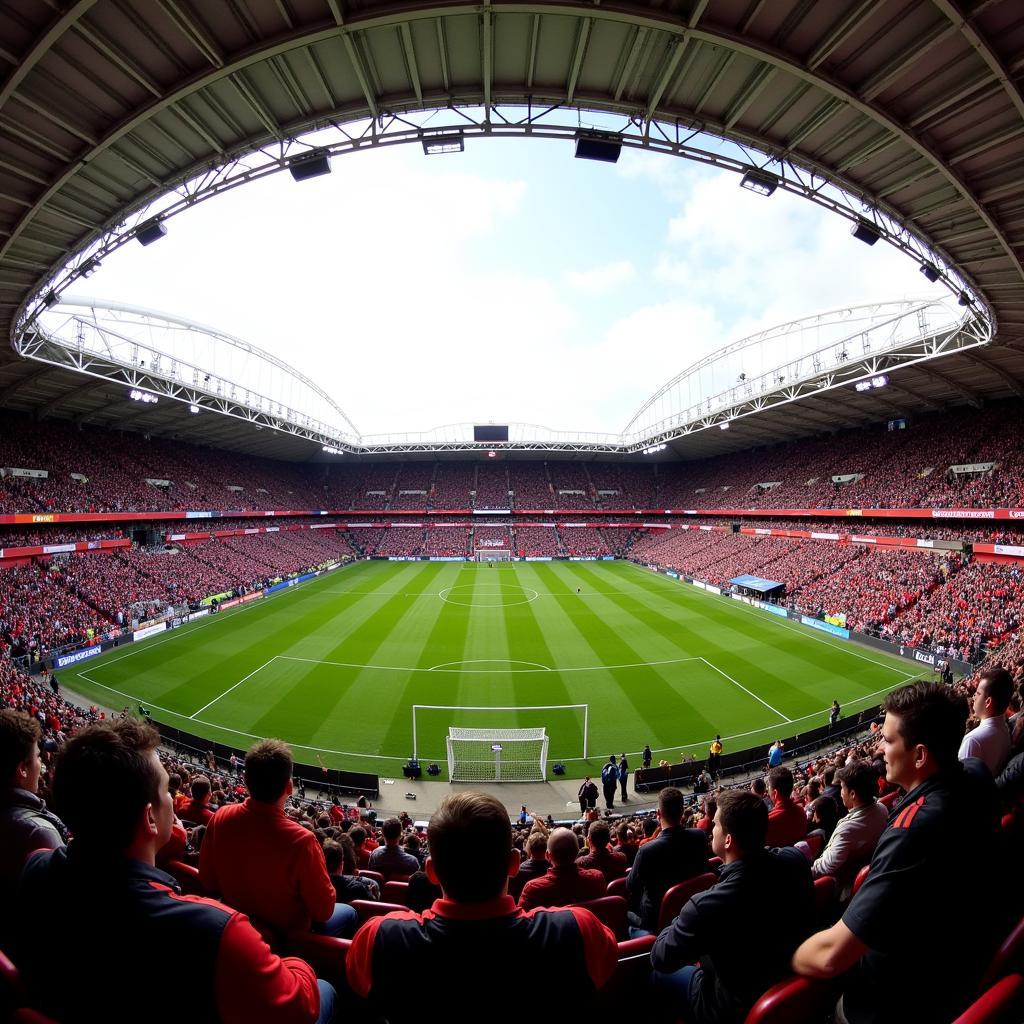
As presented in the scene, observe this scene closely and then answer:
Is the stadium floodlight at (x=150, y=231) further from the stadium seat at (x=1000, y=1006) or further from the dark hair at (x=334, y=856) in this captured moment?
the stadium seat at (x=1000, y=1006)

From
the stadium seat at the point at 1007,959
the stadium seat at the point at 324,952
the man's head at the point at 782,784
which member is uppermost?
the stadium seat at the point at 1007,959

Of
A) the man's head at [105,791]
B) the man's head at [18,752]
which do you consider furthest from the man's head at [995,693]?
the man's head at [18,752]

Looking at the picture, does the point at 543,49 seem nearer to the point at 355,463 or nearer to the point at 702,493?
the point at 702,493

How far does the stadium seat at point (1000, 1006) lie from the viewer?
1.81 m

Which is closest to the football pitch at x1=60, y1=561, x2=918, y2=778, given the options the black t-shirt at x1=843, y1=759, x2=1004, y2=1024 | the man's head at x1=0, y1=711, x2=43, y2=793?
the man's head at x1=0, y1=711, x2=43, y2=793

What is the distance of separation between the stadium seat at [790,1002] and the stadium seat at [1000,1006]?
1.59 ft

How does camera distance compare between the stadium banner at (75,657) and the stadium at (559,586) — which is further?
the stadium banner at (75,657)

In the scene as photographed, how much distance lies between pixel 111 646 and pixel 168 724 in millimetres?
11571

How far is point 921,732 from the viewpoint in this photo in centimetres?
255

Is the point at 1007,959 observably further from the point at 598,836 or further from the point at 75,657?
the point at 75,657

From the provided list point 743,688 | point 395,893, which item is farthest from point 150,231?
point 743,688

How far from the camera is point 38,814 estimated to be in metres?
2.94

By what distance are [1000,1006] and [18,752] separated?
4.77 meters

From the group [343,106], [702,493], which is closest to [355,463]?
[702,493]
